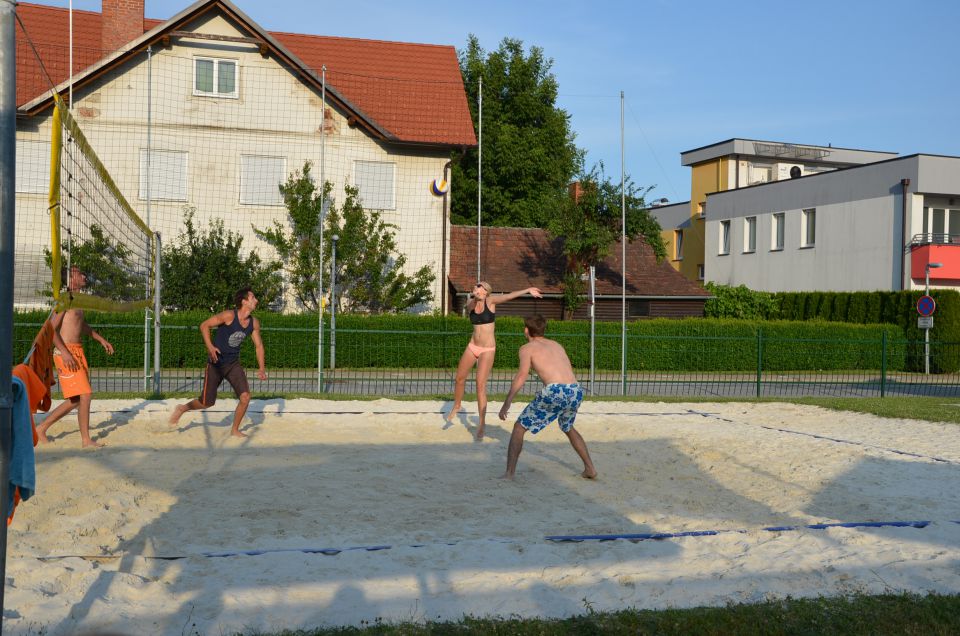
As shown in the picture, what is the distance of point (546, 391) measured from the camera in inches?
303

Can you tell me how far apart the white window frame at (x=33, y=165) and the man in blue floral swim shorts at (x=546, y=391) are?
1550cm

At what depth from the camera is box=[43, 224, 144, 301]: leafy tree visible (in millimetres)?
9953

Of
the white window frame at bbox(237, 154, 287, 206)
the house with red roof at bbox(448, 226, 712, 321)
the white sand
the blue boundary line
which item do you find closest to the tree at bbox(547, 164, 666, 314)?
the house with red roof at bbox(448, 226, 712, 321)

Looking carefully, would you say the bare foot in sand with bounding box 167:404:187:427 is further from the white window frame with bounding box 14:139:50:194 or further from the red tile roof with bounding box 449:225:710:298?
the red tile roof with bounding box 449:225:710:298

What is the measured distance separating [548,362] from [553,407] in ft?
1.34

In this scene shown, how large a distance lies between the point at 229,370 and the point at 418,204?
16117 mm

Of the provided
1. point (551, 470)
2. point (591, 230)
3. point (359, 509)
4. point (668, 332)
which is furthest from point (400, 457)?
Answer: point (591, 230)

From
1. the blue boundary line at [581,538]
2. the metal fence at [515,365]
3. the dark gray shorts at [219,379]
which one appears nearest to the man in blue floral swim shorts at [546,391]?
the blue boundary line at [581,538]

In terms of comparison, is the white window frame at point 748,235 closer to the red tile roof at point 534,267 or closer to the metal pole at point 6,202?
the red tile roof at point 534,267

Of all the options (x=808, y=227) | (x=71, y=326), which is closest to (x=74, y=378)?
(x=71, y=326)

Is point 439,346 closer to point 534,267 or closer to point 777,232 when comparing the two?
point 534,267

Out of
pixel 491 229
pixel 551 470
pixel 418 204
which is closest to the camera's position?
pixel 551 470

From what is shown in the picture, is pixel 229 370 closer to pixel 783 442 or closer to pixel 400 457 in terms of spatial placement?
pixel 400 457

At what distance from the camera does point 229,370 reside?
10.2 m
